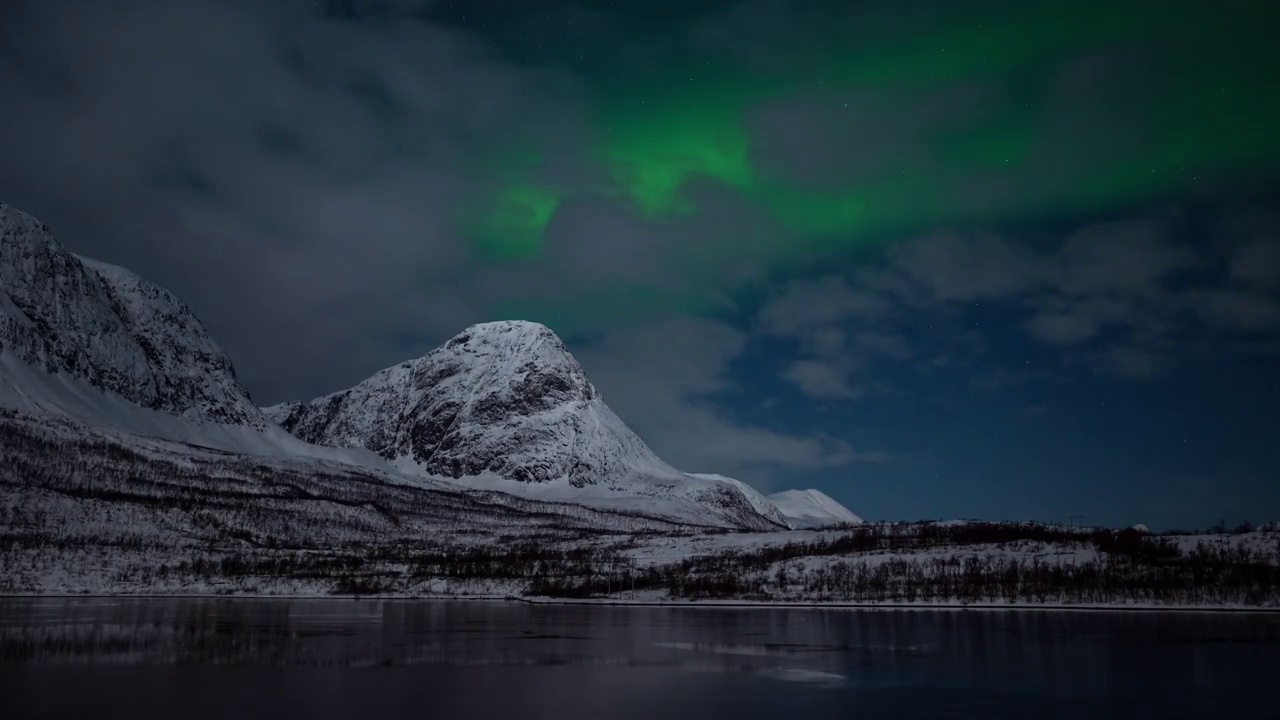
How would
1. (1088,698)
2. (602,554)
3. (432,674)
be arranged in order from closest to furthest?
(1088,698) → (432,674) → (602,554)

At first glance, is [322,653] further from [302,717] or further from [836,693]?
[836,693]

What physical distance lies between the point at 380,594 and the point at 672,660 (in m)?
68.5

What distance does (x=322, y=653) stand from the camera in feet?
102

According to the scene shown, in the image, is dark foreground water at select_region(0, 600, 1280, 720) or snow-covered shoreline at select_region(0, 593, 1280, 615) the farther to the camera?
snow-covered shoreline at select_region(0, 593, 1280, 615)

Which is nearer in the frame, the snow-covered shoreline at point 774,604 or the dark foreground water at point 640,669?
the dark foreground water at point 640,669

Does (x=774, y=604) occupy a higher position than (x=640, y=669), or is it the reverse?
(x=640, y=669)

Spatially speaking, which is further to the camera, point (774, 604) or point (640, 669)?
point (774, 604)

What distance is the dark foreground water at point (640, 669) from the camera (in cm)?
1980

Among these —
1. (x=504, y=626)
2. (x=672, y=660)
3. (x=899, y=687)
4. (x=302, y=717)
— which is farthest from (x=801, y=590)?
(x=302, y=717)

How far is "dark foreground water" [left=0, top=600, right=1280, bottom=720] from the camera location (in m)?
19.8

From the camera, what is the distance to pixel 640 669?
27.3 meters

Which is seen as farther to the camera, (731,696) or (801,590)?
(801,590)

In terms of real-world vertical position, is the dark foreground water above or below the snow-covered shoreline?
above

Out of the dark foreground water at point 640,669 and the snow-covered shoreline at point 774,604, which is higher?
the dark foreground water at point 640,669
